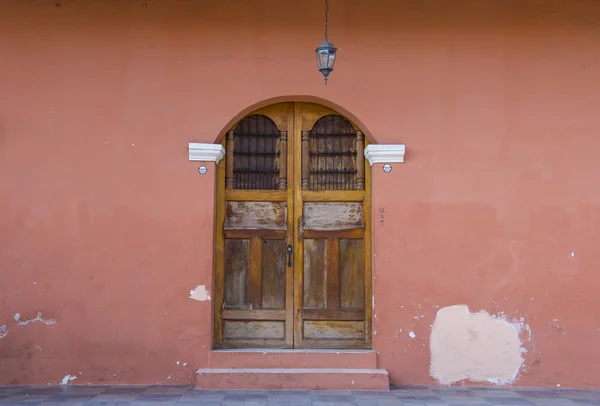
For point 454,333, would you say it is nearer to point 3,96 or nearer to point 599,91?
point 599,91

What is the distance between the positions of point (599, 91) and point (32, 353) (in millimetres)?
5971

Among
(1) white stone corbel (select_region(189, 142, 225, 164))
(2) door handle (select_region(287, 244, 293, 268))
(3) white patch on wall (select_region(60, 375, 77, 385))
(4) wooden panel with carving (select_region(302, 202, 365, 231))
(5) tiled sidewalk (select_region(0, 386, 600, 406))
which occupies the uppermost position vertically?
(1) white stone corbel (select_region(189, 142, 225, 164))

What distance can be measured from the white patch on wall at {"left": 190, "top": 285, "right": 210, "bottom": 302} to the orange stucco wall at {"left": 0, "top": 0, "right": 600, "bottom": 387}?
0.20 ft

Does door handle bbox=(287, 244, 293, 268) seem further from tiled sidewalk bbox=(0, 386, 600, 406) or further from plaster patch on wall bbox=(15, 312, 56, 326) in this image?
plaster patch on wall bbox=(15, 312, 56, 326)

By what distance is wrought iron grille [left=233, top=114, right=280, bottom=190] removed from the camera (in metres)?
6.36

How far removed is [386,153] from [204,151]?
5.72 feet

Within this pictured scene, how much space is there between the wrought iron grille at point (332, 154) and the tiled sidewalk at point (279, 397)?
2047 millimetres

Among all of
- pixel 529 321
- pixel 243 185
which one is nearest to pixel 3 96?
pixel 243 185

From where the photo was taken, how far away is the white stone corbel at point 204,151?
19.6 feet

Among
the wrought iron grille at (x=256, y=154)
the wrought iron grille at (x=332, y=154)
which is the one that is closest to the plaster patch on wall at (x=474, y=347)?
the wrought iron grille at (x=332, y=154)

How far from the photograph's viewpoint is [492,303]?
596 centimetres

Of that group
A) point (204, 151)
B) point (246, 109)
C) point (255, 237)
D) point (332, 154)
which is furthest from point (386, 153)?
point (204, 151)

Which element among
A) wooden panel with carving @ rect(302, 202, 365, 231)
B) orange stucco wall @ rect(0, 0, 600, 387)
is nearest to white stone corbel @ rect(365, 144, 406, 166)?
orange stucco wall @ rect(0, 0, 600, 387)

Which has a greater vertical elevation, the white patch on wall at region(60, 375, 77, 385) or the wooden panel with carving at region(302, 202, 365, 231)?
the wooden panel with carving at region(302, 202, 365, 231)
